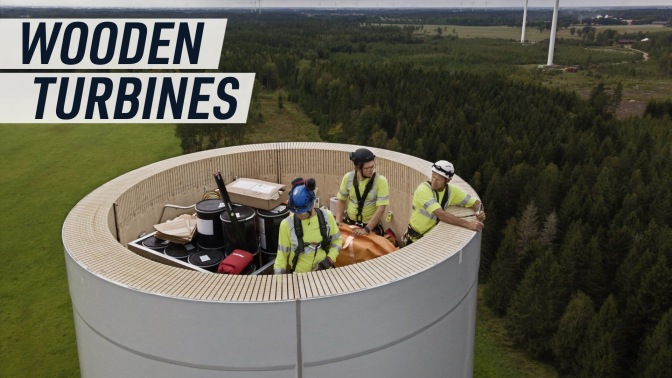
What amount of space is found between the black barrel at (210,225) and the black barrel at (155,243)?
561 mm

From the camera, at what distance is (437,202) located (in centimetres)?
794

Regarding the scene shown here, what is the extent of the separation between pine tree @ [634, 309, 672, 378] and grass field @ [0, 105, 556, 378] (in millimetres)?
2960

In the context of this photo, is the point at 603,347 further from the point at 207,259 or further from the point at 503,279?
the point at 207,259

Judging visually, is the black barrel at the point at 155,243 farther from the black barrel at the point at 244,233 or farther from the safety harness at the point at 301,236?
the safety harness at the point at 301,236

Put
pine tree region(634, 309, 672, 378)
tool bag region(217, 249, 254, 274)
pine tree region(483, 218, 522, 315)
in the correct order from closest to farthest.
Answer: tool bag region(217, 249, 254, 274) < pine tree region(634, 309, 672, 378) < pine tree region(483, 218, 522, 315)

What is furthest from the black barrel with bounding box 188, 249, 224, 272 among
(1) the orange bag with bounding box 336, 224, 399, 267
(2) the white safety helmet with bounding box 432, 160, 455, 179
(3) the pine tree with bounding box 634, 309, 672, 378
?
(3) the pine tree with bounding box 634, 309, 672, 378

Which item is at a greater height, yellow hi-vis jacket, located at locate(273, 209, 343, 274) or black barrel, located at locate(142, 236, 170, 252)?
yellow hi-vis jacket, located at locate(273, 209, 343, 274)

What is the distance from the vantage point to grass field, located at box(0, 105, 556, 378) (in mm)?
15617

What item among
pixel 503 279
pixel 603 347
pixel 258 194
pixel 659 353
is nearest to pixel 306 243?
pixel 258 194

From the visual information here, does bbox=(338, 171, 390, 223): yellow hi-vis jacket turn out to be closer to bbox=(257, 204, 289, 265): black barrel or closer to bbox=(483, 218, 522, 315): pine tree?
bbox=(257, 204, 289, 265): black barrel

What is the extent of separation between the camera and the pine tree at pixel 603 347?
48.2 feet

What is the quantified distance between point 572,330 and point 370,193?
10.3m

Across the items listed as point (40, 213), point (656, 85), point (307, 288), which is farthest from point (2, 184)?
point (656, 85)

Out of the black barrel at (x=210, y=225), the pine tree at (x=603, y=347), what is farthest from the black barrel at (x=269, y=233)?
the pine tree at (x=603, y=347)
